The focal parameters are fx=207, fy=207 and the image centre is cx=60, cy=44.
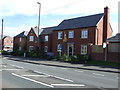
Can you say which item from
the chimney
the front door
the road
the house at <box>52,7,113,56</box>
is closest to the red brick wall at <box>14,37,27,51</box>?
the house at <box>52,7,113,56</box>

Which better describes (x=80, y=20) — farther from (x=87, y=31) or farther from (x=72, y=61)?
(x=72, y=61)

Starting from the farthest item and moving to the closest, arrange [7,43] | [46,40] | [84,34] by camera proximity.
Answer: [7,43] < [46,40] < [84,34]

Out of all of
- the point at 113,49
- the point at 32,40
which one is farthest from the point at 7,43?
the point at 113,49

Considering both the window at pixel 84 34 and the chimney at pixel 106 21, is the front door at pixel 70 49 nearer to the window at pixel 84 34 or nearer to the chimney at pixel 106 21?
the window at pixel 84 34

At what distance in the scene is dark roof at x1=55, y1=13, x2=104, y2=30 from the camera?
3665 centimetres

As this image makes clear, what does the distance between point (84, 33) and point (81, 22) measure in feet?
10.8

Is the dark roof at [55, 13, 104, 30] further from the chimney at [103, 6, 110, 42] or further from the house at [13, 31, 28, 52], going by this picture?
the house at [13, 31, 28, 52]

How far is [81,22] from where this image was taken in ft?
129

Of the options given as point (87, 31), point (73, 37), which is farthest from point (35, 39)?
point (87, 31)

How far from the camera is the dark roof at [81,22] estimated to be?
3665 centimetres

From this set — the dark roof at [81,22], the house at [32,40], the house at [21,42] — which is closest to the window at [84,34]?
the dark roof at [81,22]

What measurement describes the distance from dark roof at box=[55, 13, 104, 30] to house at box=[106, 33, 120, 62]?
22.3 feet

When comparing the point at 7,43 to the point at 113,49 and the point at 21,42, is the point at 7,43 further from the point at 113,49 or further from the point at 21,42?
the point at 113,49

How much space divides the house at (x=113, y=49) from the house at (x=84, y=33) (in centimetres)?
474
